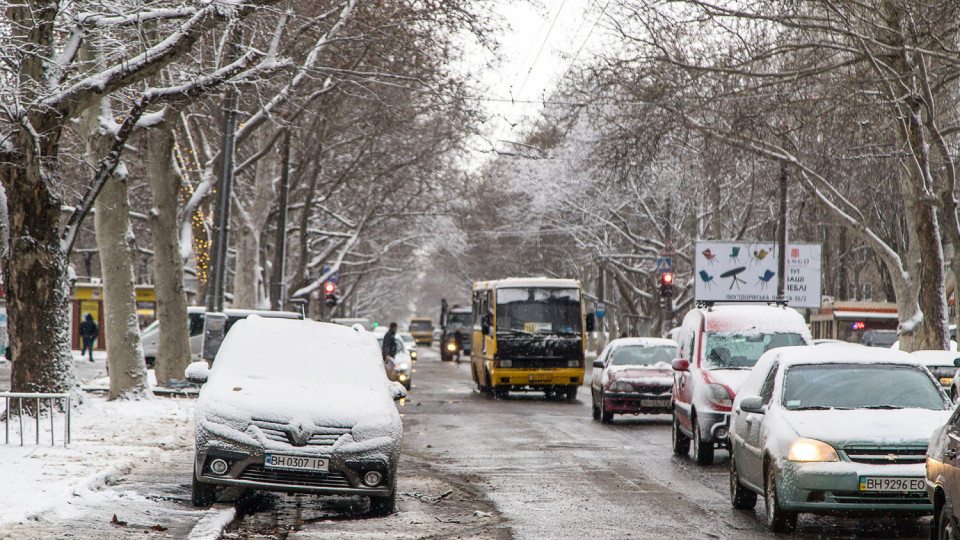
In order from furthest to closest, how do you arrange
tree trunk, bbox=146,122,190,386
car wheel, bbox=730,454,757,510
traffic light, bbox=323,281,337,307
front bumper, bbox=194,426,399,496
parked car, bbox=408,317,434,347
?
parked car, bbox=408,317,434,347, traffic light, bbox=323,281,337,307, tree trunk, bbox=146,122,190,386, car wheel, bbox=730,454,757,510, front bumper, bbox=194,426,399,496

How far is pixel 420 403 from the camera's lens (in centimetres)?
2719

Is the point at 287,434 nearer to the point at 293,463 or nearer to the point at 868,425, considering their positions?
the point at 293,463

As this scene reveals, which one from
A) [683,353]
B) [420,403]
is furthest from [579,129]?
[683,353]

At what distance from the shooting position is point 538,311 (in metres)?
30.1

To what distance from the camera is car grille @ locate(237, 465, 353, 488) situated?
9938 mm

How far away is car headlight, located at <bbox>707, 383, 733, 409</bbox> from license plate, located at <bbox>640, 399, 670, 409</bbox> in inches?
267

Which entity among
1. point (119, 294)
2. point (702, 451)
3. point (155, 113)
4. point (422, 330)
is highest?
point (155, 113)

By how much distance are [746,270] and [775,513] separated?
26477 millimetres

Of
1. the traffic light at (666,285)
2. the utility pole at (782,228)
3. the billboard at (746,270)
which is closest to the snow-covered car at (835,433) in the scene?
the utility pole at (782,228)

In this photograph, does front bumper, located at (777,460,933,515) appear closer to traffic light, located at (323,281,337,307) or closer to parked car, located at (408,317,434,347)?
traffic light, located at (323,281,337,307)

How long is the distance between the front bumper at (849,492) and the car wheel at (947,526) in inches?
57.9

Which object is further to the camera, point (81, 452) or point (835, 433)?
point (81, 452)

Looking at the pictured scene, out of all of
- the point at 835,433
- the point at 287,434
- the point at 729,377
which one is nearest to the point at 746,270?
the point at 729,377

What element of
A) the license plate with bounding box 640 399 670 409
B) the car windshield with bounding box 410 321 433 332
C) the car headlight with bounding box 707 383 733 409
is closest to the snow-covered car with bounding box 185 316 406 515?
the car headlight with bounding box 707 383 733 409
